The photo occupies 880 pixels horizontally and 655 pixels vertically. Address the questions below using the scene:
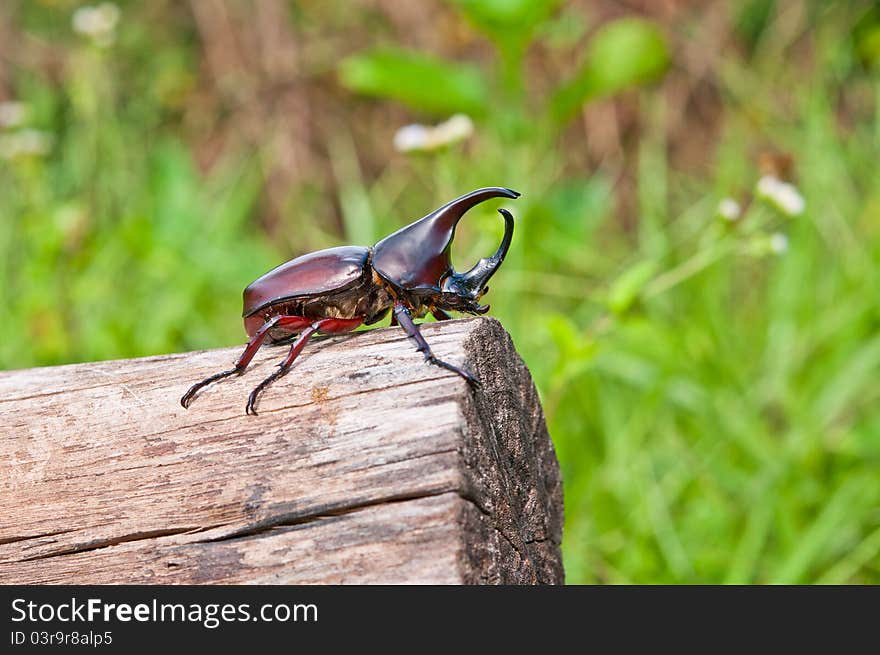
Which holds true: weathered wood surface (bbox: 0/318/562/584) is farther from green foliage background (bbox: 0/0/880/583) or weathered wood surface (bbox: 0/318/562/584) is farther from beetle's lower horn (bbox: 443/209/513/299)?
green foliage background (bbox: 0/0/880/583)

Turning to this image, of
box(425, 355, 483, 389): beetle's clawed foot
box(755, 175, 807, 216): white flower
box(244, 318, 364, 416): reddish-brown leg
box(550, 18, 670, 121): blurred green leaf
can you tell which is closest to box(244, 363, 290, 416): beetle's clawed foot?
box(244, 318, 364, 416): reddish-brown leg

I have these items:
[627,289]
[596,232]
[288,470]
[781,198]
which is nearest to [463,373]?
[288,470]

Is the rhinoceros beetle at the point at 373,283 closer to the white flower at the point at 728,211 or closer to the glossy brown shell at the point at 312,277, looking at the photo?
the glossy brown shell at the point at 312,277

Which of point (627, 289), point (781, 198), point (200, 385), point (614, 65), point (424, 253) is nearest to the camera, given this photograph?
point (200, 385)

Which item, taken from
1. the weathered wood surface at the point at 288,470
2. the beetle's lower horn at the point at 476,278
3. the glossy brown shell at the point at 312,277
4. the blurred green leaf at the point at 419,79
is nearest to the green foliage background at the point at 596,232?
the blurred green leaf at the point at 419,79

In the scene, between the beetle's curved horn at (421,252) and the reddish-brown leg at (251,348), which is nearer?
the reddish-brown leg at (251,348)

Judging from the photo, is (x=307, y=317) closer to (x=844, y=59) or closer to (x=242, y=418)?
(x=242, y=418)

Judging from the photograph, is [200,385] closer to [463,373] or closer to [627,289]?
[463,373]
